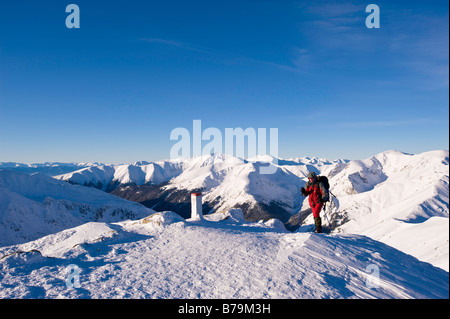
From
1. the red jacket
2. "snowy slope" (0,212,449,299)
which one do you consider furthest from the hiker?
"snowy slope" (0,212,449,299)

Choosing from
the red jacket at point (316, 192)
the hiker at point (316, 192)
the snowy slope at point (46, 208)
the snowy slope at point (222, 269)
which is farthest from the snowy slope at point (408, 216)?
the snowy slope at point (46, 208)

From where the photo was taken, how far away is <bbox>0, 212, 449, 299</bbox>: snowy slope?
8.16 m

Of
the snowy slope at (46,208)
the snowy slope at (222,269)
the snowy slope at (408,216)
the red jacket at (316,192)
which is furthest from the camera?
the snowy slope at (46,208)

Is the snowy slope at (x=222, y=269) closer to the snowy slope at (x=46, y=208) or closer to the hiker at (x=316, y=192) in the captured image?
the hiker at (x=316, y=192)

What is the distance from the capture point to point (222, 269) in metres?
9.45

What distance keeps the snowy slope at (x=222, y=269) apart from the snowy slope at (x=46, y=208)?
105008mm

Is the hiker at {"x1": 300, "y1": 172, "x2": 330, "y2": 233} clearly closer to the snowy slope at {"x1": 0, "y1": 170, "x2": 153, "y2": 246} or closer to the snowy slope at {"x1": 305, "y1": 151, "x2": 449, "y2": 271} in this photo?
the snowy slope at {"x1": 305, "y1": 151, "x2": 449, "y2": 271}

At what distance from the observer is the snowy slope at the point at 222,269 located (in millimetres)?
8156

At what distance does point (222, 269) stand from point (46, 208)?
455 feet

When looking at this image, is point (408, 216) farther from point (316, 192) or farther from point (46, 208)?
point (46, 208)

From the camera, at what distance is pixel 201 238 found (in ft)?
43.7

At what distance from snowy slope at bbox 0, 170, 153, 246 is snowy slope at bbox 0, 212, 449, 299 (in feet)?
345
